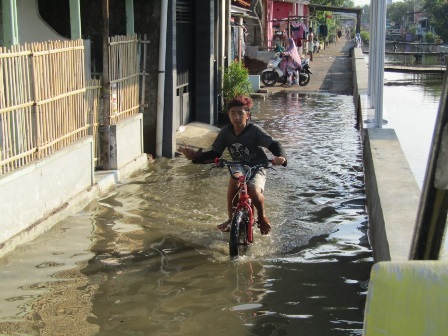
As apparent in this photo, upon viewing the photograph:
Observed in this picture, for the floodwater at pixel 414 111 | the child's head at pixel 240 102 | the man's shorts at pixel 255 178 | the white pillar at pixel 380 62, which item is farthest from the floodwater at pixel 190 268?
the floodwater at pixel 414 111

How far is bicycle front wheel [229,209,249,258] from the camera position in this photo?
274 inches

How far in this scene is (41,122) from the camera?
8.04 m

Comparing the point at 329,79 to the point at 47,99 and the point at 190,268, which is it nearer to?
the point at 47,99

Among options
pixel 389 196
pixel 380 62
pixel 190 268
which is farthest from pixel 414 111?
pixel 190 268

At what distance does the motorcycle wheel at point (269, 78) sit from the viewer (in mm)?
25984

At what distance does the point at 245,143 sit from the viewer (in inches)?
295

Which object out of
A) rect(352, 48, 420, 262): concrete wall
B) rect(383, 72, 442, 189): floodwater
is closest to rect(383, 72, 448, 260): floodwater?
rect(383, 72, 442, 189): floodwater

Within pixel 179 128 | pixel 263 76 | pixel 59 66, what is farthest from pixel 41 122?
pixel 263 76

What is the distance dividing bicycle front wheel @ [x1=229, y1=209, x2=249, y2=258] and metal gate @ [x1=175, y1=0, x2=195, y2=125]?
24.9ft

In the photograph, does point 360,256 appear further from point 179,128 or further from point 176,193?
point 179,128

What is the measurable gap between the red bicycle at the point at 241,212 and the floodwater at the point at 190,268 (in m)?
0.15

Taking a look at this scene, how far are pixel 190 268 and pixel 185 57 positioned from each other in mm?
9075

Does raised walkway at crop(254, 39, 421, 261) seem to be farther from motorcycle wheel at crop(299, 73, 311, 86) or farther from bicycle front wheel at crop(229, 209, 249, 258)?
motorcycle wheel at crop(299, 73, 311, 86)

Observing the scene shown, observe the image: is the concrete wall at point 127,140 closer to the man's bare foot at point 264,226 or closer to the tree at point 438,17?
the man's bare foot at point 264,226
